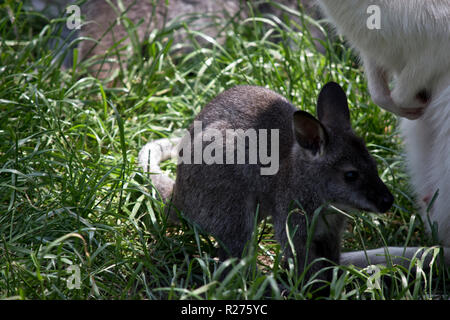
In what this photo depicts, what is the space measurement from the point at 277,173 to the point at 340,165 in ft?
1.09

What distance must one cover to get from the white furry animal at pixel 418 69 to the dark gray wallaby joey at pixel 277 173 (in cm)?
40

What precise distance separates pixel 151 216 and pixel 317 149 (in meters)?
0.95

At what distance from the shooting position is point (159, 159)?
Result: 4.05 m

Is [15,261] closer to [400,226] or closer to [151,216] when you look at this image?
[151,216]

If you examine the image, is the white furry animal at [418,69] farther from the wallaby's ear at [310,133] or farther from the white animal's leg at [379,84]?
the wallaby's ear at [310,133]

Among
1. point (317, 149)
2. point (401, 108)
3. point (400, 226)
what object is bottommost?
point (400, 226)

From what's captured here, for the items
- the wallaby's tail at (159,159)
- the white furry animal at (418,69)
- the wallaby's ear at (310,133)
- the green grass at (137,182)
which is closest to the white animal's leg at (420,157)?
the white furry animal at (418,69)

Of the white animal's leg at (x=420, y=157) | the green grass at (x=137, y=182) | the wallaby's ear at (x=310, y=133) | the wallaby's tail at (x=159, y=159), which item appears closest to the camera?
the green grass at (x=137, y=182)

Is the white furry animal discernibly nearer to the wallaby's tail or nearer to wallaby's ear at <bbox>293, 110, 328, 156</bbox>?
wallaby's ear at <bbox>293, 110, 328, 156</bbox>

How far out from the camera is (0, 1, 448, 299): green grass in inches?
109

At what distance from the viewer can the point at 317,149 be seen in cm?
305

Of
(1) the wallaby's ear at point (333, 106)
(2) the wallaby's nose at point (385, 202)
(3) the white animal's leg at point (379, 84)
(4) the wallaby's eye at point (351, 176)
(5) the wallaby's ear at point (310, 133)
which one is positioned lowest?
(2) the wallaby's nose at point (385, 202)

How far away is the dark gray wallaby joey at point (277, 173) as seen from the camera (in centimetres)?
299
